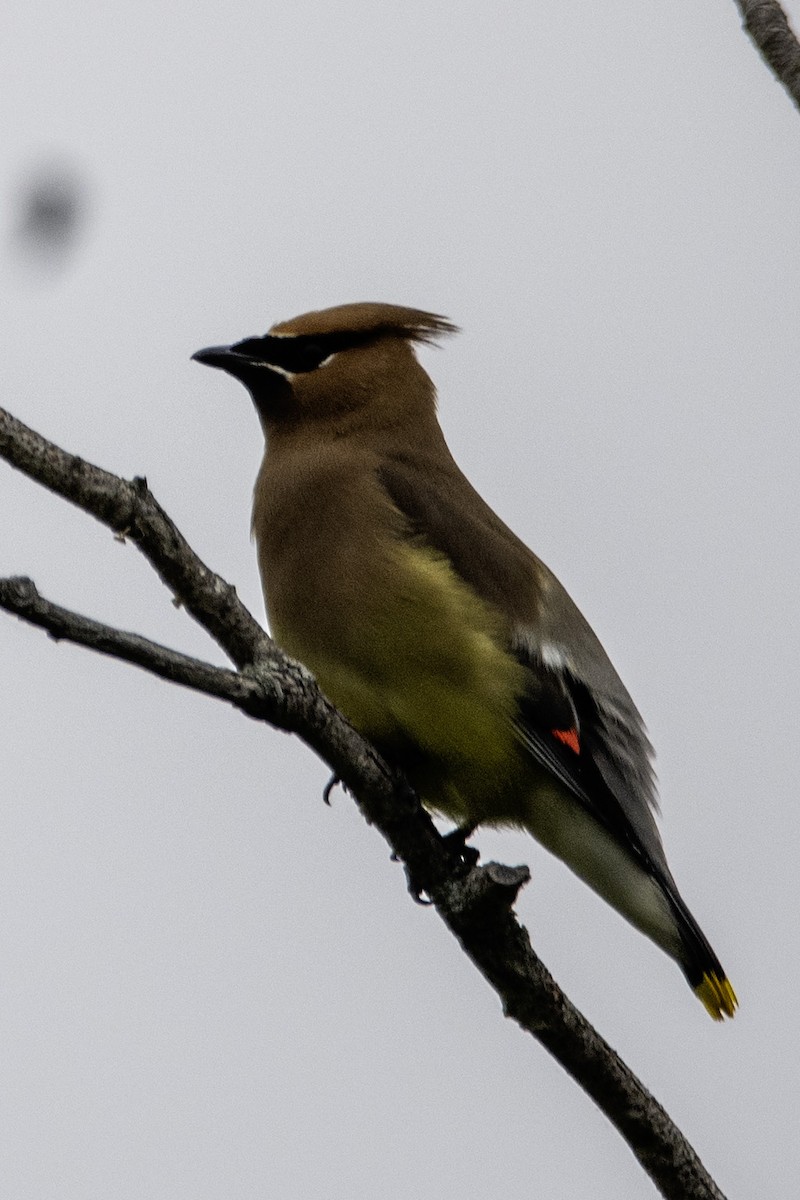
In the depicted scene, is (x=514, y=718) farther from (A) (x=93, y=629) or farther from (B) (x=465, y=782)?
(A) (x=93, y=629)

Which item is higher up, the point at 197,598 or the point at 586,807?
the point at 197,598

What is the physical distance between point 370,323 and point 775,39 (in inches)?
89.8

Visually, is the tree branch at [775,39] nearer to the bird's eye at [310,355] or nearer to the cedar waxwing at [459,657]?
the cedar waxwing at [459,657]

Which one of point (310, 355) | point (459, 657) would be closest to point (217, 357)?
point (310, 355)

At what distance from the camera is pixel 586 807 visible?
4742 millimetres

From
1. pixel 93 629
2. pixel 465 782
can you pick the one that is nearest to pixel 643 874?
pixel 465 782

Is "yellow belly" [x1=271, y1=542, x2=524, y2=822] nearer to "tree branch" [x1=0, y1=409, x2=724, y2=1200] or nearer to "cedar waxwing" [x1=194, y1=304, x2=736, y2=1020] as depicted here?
"cedar waxwing" [x1=194, y1=304, x2=736, y2=1020]

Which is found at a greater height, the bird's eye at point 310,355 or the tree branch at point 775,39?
the bird's eye at point 310,355

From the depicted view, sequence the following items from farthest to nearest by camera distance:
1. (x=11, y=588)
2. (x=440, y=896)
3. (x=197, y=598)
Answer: (x=440, y=896)
(x=197, y=598)
(x=11, y=588)

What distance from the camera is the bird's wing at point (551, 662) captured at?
473cm

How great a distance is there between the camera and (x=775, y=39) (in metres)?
3.42

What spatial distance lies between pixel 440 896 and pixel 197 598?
0.98 metres

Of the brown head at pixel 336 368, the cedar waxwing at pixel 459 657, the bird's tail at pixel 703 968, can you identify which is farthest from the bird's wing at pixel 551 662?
the brown head at pixel 336 368

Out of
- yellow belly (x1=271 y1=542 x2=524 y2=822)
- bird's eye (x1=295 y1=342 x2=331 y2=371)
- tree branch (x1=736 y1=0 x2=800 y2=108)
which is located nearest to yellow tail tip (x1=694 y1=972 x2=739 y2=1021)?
yellow belly (x1=271 y1=542 x2=524 y2=822)
